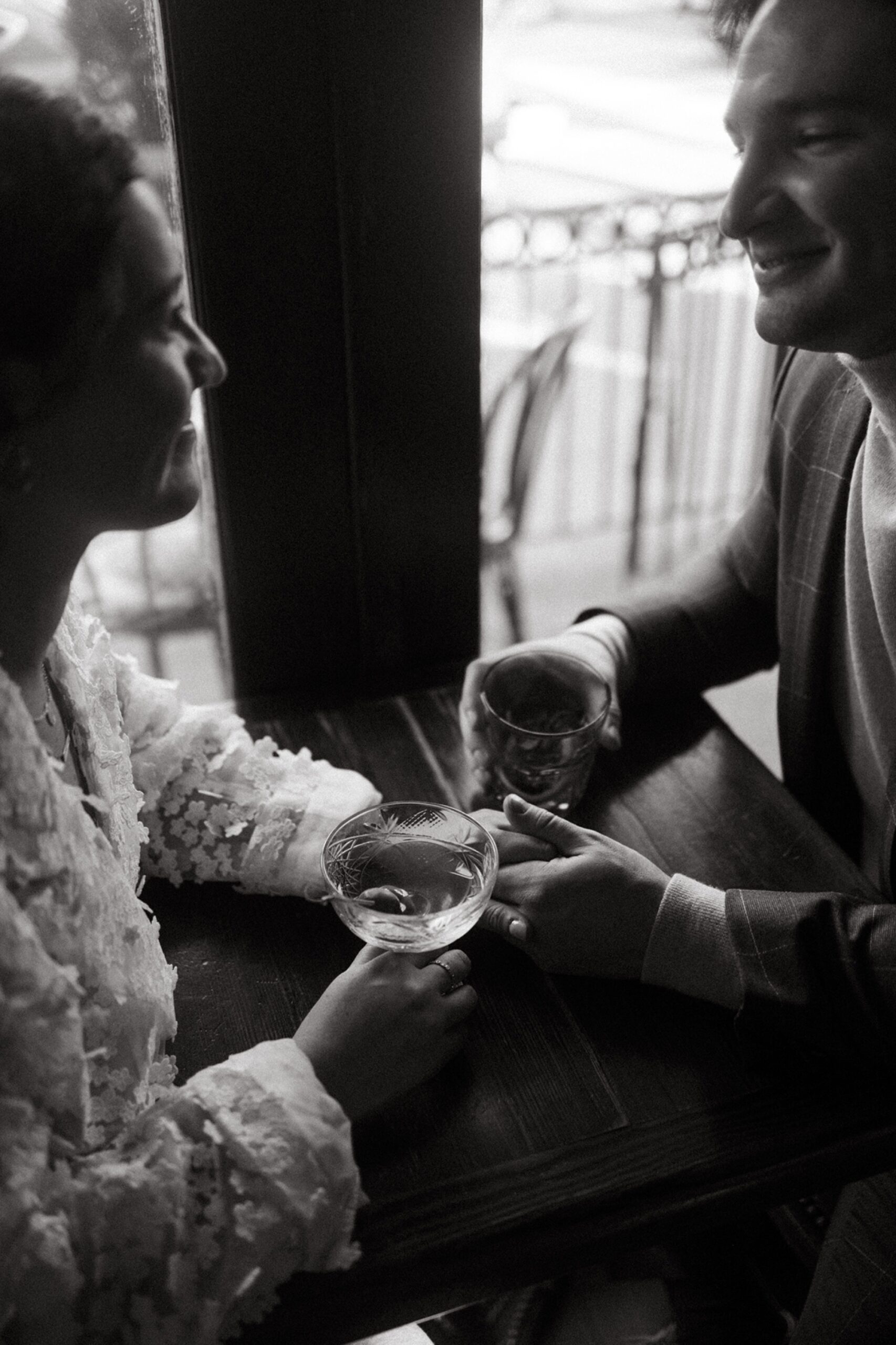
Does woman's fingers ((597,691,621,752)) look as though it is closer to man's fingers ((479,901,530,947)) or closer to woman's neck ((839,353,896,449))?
man's fingers ((479,901,530,947))

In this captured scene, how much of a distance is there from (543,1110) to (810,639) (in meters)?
0.74

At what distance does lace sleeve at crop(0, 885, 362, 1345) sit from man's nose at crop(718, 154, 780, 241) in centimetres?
Result: 95

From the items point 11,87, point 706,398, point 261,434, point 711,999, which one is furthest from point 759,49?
point 706,398

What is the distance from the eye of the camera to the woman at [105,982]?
2.64 ft

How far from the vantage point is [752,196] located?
1.25 m

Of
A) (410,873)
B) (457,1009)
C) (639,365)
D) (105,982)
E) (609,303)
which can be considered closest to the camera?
(105,982)

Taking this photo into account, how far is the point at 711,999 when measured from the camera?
1.10 metres

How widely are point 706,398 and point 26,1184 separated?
3.65 meters

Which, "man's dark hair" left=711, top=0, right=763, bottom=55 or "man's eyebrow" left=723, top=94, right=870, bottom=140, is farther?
"man's dark hair" left=711, top=0, right=763, bottom=55

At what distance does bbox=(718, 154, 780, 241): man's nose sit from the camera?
48.8 inches

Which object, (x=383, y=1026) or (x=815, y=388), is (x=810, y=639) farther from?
(x=383, y=1026)

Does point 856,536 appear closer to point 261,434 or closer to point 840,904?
point 840,904

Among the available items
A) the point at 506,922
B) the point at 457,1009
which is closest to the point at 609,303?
the point at 506,922

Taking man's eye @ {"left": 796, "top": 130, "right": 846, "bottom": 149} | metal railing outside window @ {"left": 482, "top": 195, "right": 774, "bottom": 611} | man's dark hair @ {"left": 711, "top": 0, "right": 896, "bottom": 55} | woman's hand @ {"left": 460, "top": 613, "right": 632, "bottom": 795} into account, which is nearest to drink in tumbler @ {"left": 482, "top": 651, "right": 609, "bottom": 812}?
woman's hand @ {"left": 460, "top": 613, "right": 632, "bottom": 795}
